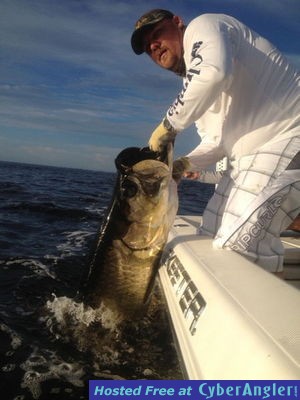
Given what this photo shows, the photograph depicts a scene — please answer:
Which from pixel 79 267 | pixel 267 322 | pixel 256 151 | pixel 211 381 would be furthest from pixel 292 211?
pixel 79 267

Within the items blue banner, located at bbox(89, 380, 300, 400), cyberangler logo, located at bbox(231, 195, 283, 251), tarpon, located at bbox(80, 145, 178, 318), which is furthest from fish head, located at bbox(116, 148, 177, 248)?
blue banner, located at bbox(89, 380, 300, 400)

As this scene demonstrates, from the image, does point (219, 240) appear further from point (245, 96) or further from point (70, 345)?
point (70, 345)

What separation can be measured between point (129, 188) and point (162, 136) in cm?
54

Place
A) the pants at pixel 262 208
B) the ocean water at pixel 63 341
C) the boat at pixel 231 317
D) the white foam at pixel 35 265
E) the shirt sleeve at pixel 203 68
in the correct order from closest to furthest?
the boat at pixel 231 317 → the shirt sleeve at pixel 203 68 → the ocean water at pixel 63 341 → the pants at pixel 262 208 → the white foam at pixel 35 265

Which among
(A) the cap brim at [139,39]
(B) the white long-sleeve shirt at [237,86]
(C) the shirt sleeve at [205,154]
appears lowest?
(C) the shirt sleeve at [205,154]

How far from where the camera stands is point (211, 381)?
5.47 feet

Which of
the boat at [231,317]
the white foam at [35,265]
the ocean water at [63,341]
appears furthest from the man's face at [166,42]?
the white foam at [35,265]

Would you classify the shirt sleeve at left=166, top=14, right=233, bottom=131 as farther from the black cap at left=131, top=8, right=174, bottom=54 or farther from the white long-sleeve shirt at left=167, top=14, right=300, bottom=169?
the black cap at left=131, top=8, right=174, bottom=54

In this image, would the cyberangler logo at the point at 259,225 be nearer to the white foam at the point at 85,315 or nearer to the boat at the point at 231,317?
the boat at the point at 231,317

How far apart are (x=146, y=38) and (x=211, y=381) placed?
2.60 meters

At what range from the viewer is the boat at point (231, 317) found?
1.46m

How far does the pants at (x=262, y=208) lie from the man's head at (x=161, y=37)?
3.63 ft

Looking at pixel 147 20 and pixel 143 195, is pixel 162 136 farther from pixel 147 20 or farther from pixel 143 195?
pixel 147 20

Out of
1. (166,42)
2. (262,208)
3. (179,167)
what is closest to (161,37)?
(166,42)
